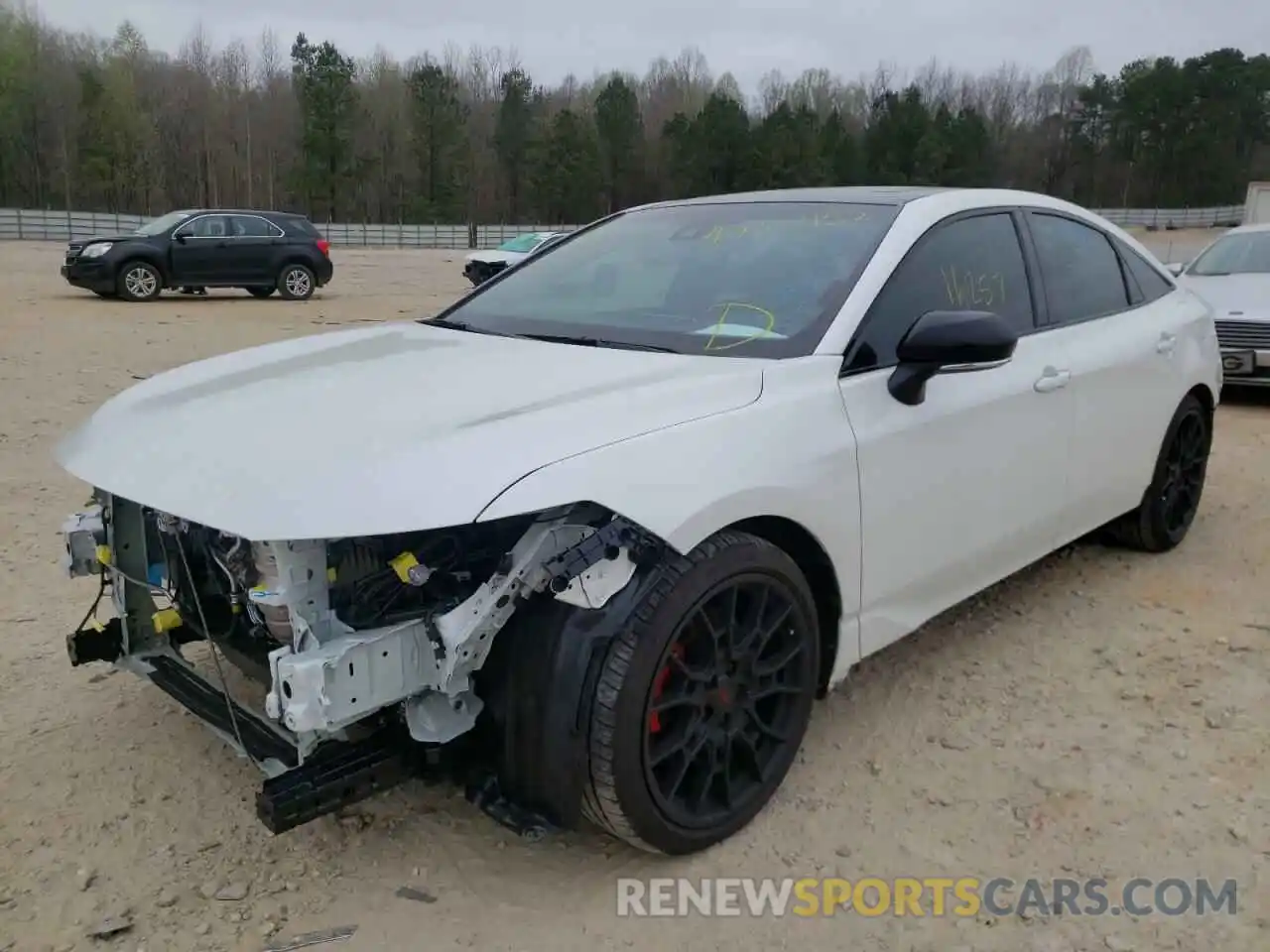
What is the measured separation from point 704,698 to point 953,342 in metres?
1.14

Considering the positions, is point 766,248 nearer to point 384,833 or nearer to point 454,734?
point 454,734

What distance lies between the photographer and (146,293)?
16.8 metres

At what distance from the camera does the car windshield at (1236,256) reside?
31.5 ft

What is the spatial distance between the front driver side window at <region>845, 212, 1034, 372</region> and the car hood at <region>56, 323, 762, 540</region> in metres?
0.49

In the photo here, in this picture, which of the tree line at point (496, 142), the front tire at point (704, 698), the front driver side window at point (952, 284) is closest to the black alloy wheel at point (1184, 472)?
the front driver side window at point (952, 284)

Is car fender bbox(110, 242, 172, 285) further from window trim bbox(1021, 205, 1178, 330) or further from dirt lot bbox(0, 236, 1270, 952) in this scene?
window trim bbox(1021, 205, 1178, 330)

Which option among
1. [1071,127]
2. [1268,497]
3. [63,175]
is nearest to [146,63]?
[63,175]

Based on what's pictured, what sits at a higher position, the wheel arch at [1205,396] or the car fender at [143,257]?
the car fender at [143,257]

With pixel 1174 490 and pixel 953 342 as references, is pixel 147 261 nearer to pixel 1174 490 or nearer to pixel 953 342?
pixel 1174 490

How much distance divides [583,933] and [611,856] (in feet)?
0.94

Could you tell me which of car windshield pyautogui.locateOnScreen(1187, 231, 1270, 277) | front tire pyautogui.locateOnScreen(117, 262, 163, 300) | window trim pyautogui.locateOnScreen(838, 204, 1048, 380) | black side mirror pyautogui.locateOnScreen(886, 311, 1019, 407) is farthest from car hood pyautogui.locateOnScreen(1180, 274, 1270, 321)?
front tire pyautogui.locateOnScreen(117, 262, 163, 300)

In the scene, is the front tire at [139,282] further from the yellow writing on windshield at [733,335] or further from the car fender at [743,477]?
the car fender at [743,477]

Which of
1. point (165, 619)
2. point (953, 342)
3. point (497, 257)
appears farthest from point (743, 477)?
point (497, 257)

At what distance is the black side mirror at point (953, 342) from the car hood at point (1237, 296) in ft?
23.1
